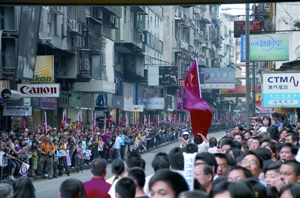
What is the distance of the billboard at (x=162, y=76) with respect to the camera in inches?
2436

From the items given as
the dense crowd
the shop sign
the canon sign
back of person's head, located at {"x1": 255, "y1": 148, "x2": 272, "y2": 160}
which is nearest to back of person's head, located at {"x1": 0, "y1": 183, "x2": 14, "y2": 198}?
the dense crowd

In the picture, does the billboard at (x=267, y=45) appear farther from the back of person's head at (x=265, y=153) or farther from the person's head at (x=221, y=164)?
the person's head at (x=221, y=164)

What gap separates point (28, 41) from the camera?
1254 inches

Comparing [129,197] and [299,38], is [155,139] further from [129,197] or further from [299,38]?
[129,197]

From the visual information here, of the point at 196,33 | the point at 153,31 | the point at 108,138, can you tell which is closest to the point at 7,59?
the point at 108,138

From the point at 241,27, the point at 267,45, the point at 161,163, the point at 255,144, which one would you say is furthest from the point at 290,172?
the point at 241,27

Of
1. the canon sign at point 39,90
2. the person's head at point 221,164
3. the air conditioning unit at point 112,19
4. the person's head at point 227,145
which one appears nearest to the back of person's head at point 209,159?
the person's head at point 221,164

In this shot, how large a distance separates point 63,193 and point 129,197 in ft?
2.39

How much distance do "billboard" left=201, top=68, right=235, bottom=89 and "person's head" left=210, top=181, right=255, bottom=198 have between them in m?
60.2

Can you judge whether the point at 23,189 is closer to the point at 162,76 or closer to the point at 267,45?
the point at 267,45

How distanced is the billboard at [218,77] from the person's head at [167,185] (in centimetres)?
5988

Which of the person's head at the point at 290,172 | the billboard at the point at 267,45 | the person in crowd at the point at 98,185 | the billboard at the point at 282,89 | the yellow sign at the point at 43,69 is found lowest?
the person in crowd at the point at 98,185

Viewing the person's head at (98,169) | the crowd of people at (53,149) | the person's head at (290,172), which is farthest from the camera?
the crowd of people at (53,149)

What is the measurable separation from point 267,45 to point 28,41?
9.99 m
